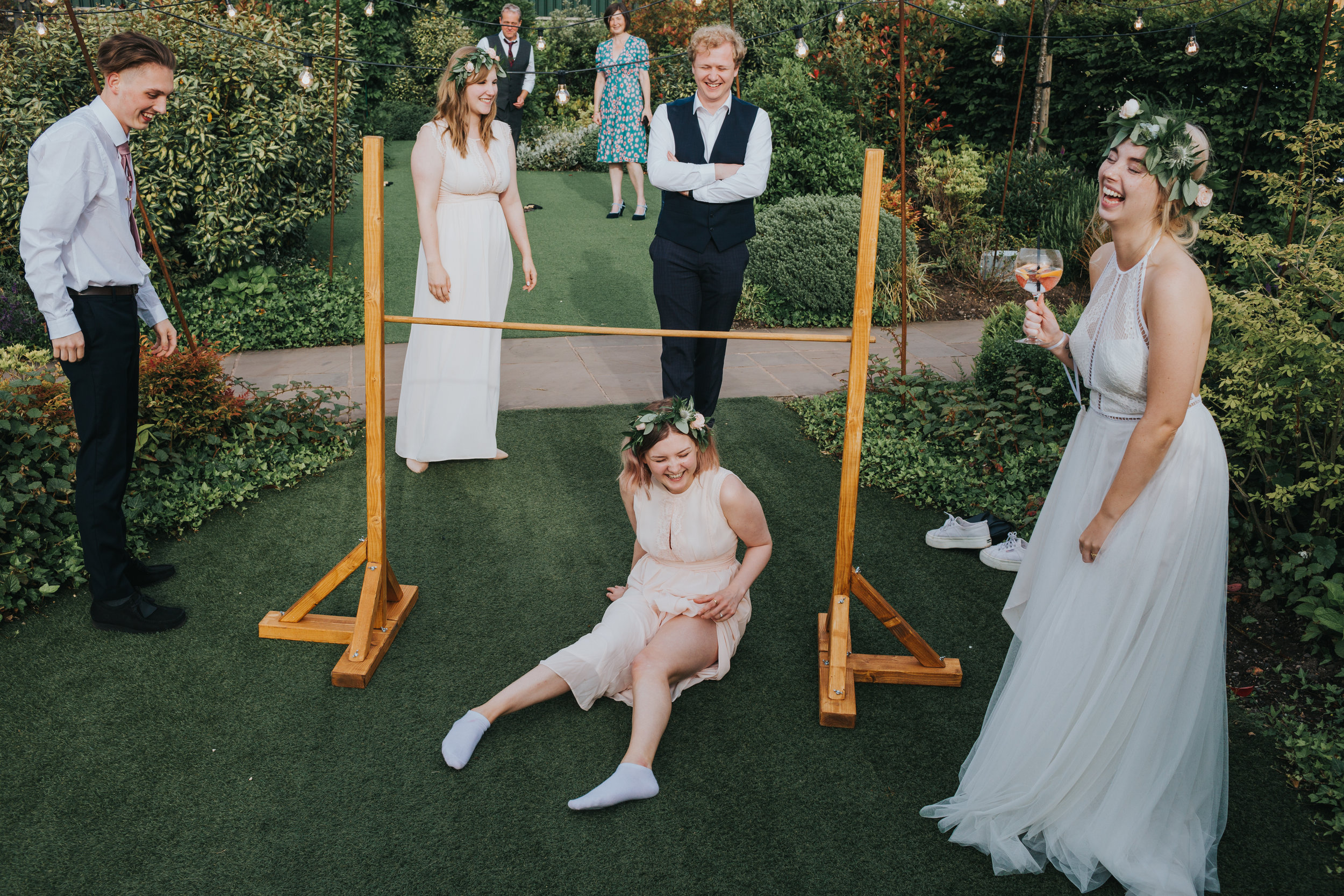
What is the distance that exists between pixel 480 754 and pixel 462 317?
2.54m

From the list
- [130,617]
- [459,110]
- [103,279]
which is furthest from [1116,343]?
[130,617]

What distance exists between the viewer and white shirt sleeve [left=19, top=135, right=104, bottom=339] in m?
2.96

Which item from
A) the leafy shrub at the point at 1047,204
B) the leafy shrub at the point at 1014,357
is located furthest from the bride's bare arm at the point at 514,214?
the leafy shrub at the point at 1047,204

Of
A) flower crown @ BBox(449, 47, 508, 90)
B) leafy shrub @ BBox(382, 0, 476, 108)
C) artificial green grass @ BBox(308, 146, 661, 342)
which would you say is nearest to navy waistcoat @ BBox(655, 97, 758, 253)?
flower crown @ BBox(449, 47, 508, 90)

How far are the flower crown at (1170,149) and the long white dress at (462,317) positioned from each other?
312cm

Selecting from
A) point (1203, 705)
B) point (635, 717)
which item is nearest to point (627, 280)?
point (635, 717)

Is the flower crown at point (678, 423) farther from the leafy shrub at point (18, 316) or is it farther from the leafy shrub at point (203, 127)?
the leafy shrub at point (203, 127)

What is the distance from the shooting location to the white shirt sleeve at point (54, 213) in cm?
296

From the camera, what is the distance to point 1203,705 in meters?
2.37

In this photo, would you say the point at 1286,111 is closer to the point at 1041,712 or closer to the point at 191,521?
the point at 1041,712

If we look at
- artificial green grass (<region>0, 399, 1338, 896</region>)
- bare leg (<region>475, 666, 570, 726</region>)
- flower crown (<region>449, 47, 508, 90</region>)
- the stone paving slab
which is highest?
flower crown (<region>449, 47, 508, 90</region>)

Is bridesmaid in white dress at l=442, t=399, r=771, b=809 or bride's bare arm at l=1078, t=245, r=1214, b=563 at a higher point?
bride's bare arm at l=1078, t=245, r=1214, b=563

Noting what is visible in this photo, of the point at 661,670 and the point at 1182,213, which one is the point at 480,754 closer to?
the point at 661,670

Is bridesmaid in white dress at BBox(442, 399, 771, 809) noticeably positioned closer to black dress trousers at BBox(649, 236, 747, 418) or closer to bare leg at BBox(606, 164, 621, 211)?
black dress trousers at BBox(649, 236, 747, 418)
